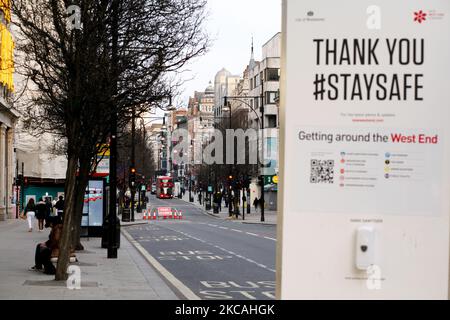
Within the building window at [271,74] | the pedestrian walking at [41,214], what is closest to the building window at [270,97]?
the building window at [271,74]

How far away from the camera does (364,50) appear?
186 inches

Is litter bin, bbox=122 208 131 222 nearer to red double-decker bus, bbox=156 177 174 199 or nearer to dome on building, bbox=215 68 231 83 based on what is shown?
red double-decker bus, bbox=156 177 174 199

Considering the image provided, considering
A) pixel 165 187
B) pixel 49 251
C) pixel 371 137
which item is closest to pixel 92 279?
pixel 49 251

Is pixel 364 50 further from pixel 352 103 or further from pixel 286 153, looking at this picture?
pixel 286 153

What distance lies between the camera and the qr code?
4.74 meters

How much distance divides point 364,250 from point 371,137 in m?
0.64

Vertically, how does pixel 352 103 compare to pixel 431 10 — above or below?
below

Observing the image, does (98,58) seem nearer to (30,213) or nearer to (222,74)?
(30,213)

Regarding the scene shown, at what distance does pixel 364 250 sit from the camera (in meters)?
4.73

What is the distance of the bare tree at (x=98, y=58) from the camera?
57.5 feet

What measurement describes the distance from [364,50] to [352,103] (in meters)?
0.31

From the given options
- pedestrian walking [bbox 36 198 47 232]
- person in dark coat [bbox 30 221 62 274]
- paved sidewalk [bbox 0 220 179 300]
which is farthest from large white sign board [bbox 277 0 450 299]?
pedestrian walking [bbox 36 198 47 232]

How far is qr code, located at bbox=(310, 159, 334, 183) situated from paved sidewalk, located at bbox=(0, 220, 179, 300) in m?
9.38
